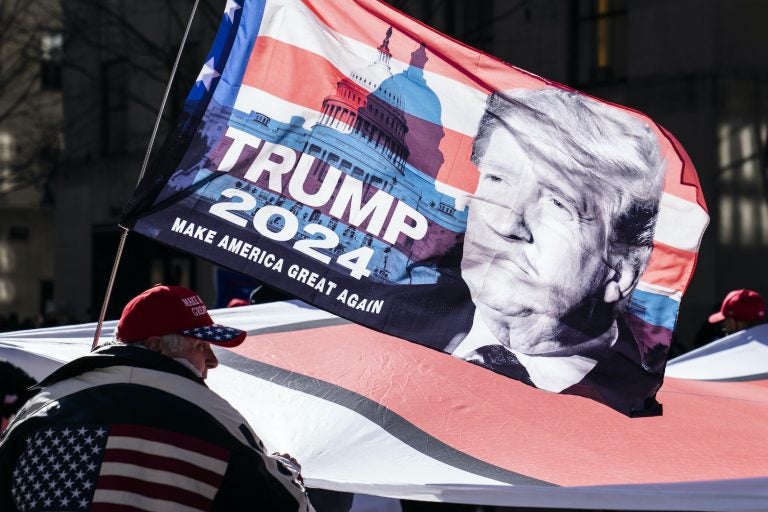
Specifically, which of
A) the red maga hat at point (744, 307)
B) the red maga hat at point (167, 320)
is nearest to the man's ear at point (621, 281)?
the red maga hat at point (167, 320)

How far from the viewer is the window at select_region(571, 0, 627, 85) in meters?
18.3

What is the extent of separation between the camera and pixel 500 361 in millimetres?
4727

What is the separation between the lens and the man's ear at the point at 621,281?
191 inches

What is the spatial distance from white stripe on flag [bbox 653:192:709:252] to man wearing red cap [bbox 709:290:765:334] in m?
3.57

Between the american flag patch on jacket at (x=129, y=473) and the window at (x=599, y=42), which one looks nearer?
the american flag patch on jacket at (x=129, y=473)

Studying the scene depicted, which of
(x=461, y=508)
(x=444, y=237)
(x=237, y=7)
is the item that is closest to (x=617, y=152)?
(x=444, y=237)

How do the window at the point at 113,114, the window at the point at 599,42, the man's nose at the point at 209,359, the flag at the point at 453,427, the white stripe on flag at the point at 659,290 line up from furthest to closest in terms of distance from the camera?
the window at the point at 113,114 → the window at the point at 599,42 → the white stripe on flag at the point at 659,290 → the flag at the point at 453,427 → the man's nose at the point at 209,359

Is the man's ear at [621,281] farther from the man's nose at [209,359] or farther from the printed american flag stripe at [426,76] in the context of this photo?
the man's nose at [209,359]

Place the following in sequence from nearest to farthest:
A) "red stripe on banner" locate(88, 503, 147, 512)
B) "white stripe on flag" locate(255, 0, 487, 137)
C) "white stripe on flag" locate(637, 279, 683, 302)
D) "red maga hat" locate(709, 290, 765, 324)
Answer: "red stripe on banner" locate(88, 503, 147, 512) < "white stripe on flag" locate(637, 279, 683, 302) < "white stripe on flag" locate(255, 0, 487, 137) < "red maga hat" locate(709, 290, 765, 324)

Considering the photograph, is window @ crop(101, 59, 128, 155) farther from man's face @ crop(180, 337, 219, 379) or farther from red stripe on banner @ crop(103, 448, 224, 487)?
red stripe on banner @ crop(103, 448, 224, 487)

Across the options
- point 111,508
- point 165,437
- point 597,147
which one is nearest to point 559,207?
point 597,147

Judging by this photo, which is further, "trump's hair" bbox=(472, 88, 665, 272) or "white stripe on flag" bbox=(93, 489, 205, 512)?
"trump's hair" bbox=(472, 88, 665, 272)

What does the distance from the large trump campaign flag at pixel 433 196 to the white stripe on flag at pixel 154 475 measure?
1.65m

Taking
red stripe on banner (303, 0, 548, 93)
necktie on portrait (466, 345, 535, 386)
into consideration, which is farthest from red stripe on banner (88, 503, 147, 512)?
red stripe on banner (303, 0, 548, 93)
